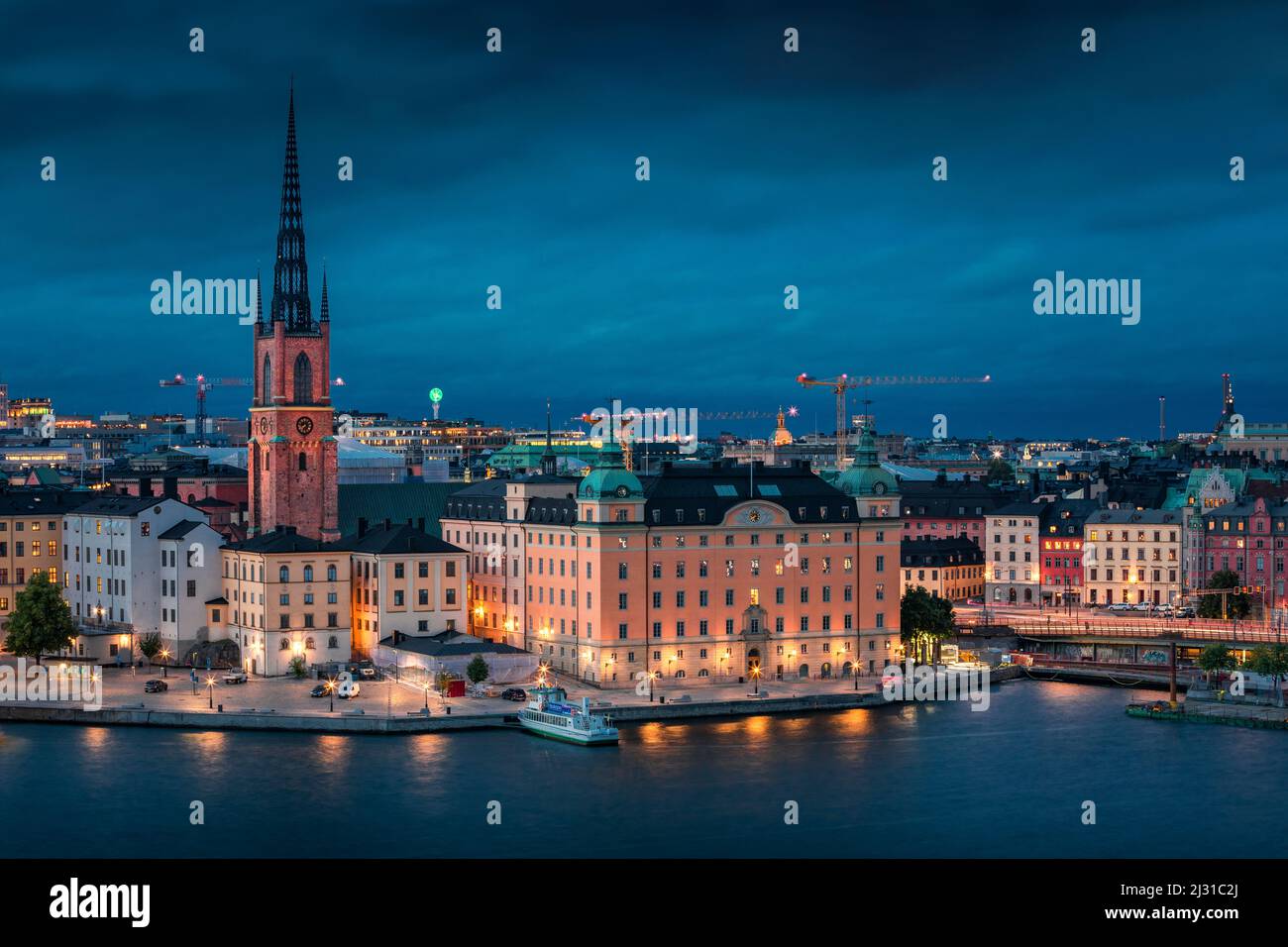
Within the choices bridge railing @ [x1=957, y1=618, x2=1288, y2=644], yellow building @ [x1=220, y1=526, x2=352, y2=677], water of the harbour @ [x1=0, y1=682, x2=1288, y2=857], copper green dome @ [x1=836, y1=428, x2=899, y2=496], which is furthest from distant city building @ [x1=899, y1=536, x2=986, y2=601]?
yellow building @ [x1=220, y1=526, x2=352, y2=677]

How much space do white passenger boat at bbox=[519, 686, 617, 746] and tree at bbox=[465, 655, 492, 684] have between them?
120 inches

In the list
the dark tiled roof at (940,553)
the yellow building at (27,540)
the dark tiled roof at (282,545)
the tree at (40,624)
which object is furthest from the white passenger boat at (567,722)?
the dark tiled roof at (940,553)

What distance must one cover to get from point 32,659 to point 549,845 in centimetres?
2749

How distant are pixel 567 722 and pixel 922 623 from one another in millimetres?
17155

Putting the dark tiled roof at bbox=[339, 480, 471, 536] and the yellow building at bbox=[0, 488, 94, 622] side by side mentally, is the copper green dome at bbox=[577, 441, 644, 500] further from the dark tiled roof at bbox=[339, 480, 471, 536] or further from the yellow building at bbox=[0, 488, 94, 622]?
the yellow building at bbox=[0, 488, 94, 622]

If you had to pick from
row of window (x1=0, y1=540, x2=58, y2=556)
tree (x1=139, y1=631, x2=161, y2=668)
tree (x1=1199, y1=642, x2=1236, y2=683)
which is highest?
row of window (x1=0, y1=540, x2=58, y2=556)

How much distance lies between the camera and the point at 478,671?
59.7 meters

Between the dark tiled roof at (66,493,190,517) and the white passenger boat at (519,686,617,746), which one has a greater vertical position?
the dark tiled roof at (66,493,190,517)

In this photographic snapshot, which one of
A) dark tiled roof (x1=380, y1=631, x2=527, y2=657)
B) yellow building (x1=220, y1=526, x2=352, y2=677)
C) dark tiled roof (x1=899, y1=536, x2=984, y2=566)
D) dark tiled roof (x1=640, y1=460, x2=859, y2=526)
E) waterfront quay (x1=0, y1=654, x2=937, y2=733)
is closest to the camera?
waterfront quay (x1=0, y1=654, x2=937, y2=733)

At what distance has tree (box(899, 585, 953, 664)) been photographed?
67.4 meters

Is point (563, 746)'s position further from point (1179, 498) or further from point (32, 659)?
point (1179, 498)
